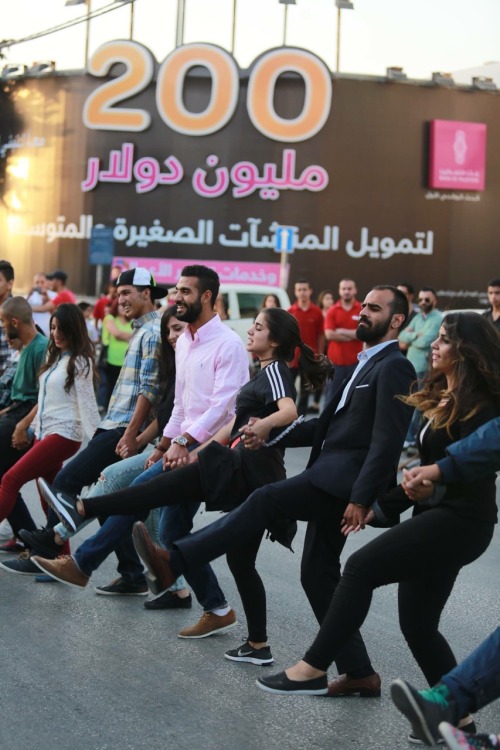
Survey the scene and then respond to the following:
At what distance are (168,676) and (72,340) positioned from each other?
2.77 metres

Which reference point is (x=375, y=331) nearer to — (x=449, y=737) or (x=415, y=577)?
(x=415, y=577)

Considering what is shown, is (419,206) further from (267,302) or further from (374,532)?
(374,532)

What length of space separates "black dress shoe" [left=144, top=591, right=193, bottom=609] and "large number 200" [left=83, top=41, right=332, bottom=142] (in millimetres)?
24038

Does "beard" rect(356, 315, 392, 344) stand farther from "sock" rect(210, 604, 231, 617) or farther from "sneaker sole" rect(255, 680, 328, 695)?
"sock" rect(210, 604, 231, 617)

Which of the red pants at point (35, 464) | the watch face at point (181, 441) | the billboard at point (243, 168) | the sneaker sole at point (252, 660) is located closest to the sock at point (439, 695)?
the sneaker sole at point (252, 660)

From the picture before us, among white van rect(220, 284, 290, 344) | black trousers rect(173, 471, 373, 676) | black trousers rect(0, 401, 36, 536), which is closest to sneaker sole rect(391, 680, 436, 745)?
black trousers rect(173, 471, 373, 676)

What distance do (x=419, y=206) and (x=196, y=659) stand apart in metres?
26.1

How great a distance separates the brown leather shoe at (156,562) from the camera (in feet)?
16.3

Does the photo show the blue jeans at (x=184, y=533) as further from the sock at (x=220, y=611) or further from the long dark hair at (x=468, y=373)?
the long dark hair at (x=468, y=373)

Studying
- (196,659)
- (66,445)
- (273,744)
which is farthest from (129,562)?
(273,744)

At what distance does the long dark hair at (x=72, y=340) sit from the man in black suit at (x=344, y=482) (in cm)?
235

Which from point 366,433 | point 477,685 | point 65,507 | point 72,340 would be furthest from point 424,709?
point 72,340

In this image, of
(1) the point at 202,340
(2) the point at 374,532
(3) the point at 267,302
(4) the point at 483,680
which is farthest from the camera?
(3) the point at 267,302

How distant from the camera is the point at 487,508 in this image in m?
4.52
